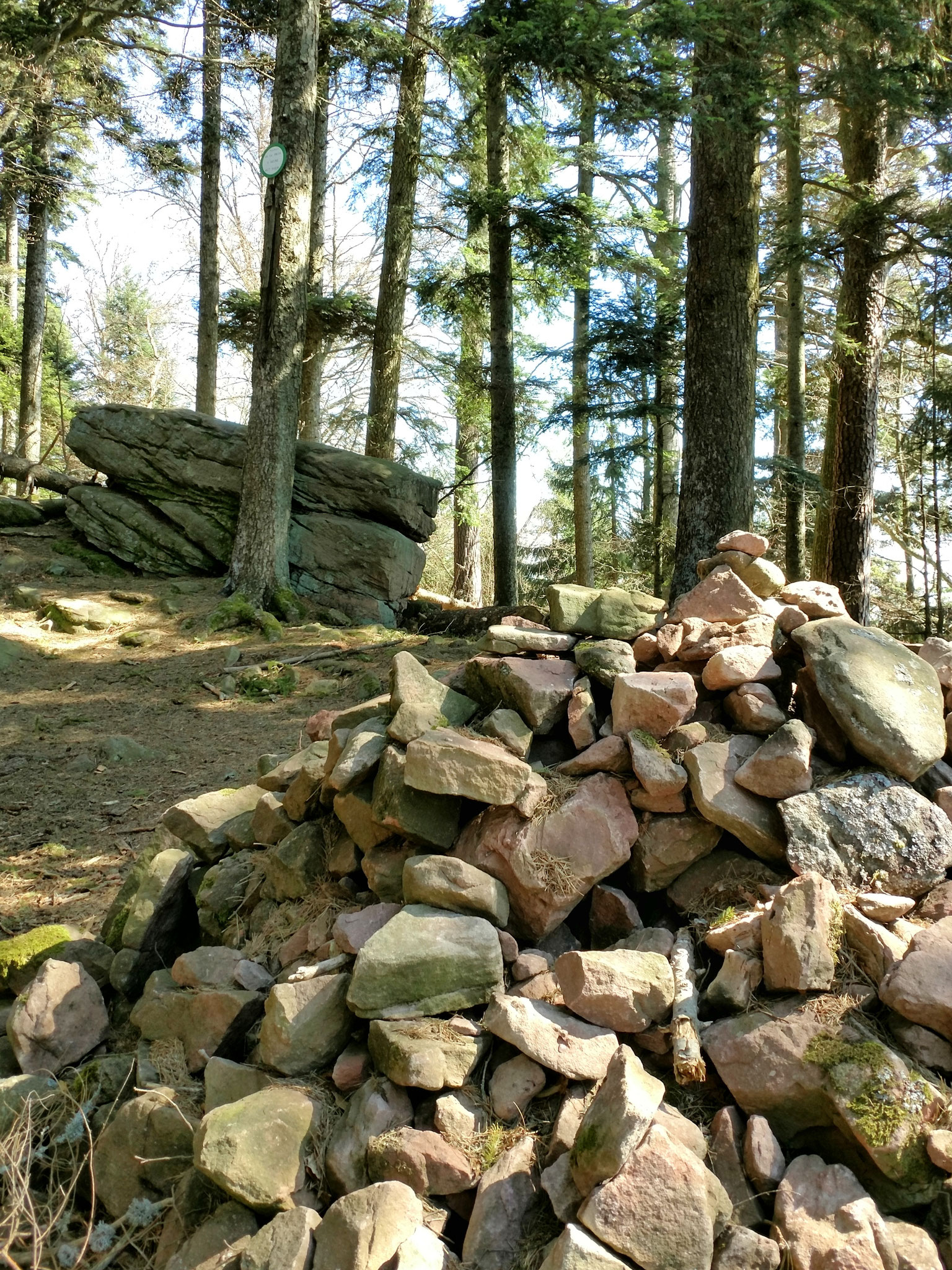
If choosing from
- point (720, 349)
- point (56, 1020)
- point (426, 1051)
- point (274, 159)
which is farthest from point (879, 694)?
point (274, 159)

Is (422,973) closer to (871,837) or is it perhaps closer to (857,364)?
(871,837)

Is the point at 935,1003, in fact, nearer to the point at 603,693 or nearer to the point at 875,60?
the point at 603,693

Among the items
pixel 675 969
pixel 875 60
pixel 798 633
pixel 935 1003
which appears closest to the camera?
pixel 935 1003

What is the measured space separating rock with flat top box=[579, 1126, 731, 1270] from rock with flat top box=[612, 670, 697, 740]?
5.25ft

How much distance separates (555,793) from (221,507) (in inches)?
343

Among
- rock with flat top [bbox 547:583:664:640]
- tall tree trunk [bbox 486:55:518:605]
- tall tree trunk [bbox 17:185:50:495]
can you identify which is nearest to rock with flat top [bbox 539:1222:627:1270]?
rock with flat top [bbox 547:583:664:640]

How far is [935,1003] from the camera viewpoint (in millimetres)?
2514

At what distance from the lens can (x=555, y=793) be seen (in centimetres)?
344

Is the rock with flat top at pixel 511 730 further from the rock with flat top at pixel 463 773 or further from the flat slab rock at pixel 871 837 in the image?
the flat slab rock at pixel 871 837

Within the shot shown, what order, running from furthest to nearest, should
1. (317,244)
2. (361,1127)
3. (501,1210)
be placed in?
(317,244)
(361,1127)
(501,1210)

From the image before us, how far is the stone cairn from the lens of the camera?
92.0 inches

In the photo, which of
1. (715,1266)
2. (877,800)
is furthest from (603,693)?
(715,1266)

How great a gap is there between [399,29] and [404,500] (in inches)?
324

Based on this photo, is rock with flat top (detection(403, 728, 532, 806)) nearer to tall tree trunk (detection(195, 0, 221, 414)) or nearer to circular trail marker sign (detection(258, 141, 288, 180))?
circular trail marker sign (detection(258, 141, 288, 180))
